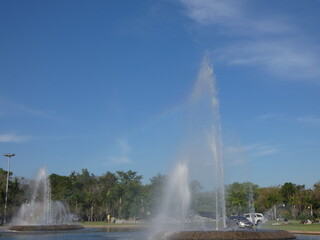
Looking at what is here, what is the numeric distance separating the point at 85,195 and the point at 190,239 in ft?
199

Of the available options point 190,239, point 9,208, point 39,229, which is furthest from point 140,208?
point 190,239

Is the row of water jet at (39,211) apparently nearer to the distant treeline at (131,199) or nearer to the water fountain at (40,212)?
the water fountain at (40,212)

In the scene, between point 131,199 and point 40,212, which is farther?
point 131,199

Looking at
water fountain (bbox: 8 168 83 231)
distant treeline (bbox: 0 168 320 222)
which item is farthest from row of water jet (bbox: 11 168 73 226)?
distant treeline (bbox: 0 168 320 222)

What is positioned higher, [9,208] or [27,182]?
[27,182]

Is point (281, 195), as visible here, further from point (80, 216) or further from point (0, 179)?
point (0, 179)

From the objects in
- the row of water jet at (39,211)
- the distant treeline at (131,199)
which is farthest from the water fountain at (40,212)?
the distant treeline at (131,199)

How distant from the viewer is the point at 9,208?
65.7 meters

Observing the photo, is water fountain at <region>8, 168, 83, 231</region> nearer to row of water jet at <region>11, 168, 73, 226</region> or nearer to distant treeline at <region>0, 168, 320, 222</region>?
row of water jet at <region>11, 168, 73, 226</region>

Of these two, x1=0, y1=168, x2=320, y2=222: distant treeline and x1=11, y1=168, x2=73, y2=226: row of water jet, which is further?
x1=0, y1=168, x2=320, y2=222: distant treeline

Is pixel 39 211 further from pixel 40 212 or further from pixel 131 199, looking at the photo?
pixel 131 199

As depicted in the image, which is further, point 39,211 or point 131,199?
point 131,199

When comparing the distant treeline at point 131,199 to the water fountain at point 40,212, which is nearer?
the water fountain at point 40,212

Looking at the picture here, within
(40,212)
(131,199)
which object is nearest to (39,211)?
(40,212)
